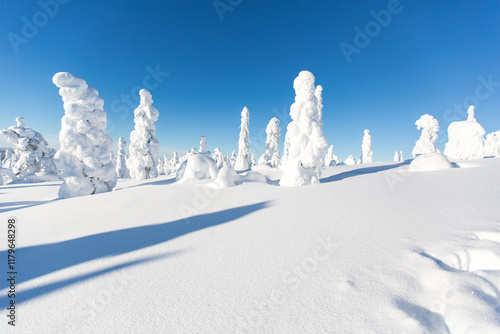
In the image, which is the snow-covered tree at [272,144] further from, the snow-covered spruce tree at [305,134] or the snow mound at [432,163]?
the snow mound at [432,163]

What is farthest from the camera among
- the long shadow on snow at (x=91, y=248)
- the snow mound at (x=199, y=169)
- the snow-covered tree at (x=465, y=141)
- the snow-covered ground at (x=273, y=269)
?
the snow-covered tree at (x=465, y=141)

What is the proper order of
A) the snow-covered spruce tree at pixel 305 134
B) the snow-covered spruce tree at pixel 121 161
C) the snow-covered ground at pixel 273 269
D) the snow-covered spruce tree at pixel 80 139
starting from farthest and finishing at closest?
the snow-covered spruce tree at pixel 121 161 → the snow-covered spruce tree at pixel 305 134 → the snow-covered spruce tree at pixel 80 139 → the snow-covered ground at pixel 273 269

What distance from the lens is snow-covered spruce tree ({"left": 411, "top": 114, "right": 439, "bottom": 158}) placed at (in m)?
21.5

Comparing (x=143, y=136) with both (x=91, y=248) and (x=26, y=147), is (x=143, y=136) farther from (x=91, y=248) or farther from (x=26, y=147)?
(x=91, y=248)

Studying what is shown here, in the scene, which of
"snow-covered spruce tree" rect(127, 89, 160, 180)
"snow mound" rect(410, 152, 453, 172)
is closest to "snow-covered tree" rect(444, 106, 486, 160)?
"snow mound" rect(410, 152, 453, 172)

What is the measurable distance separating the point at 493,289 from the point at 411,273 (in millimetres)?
764

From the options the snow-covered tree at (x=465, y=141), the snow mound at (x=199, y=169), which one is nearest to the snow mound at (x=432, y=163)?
the snow-covered tree at (x=465, y=141)

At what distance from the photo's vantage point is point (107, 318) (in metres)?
2.56

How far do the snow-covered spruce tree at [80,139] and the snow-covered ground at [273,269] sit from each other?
20.3ft

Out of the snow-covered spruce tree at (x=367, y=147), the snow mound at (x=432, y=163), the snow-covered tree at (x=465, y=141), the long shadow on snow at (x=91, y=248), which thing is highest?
the snow-covered spruce tree at (x=367, y=147)

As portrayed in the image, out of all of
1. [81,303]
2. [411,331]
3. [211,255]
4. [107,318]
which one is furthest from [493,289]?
[81,303]

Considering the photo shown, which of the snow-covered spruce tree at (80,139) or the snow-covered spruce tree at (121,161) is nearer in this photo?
the snow-covered spruce tree at (80,139)

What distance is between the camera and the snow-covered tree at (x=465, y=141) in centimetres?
1783

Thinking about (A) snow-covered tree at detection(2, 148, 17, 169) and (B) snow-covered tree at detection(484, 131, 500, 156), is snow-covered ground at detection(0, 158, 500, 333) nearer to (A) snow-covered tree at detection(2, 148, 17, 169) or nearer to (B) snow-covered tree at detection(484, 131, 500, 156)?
(A) snow-covered tree at detection(2, 148, 17, 169)
